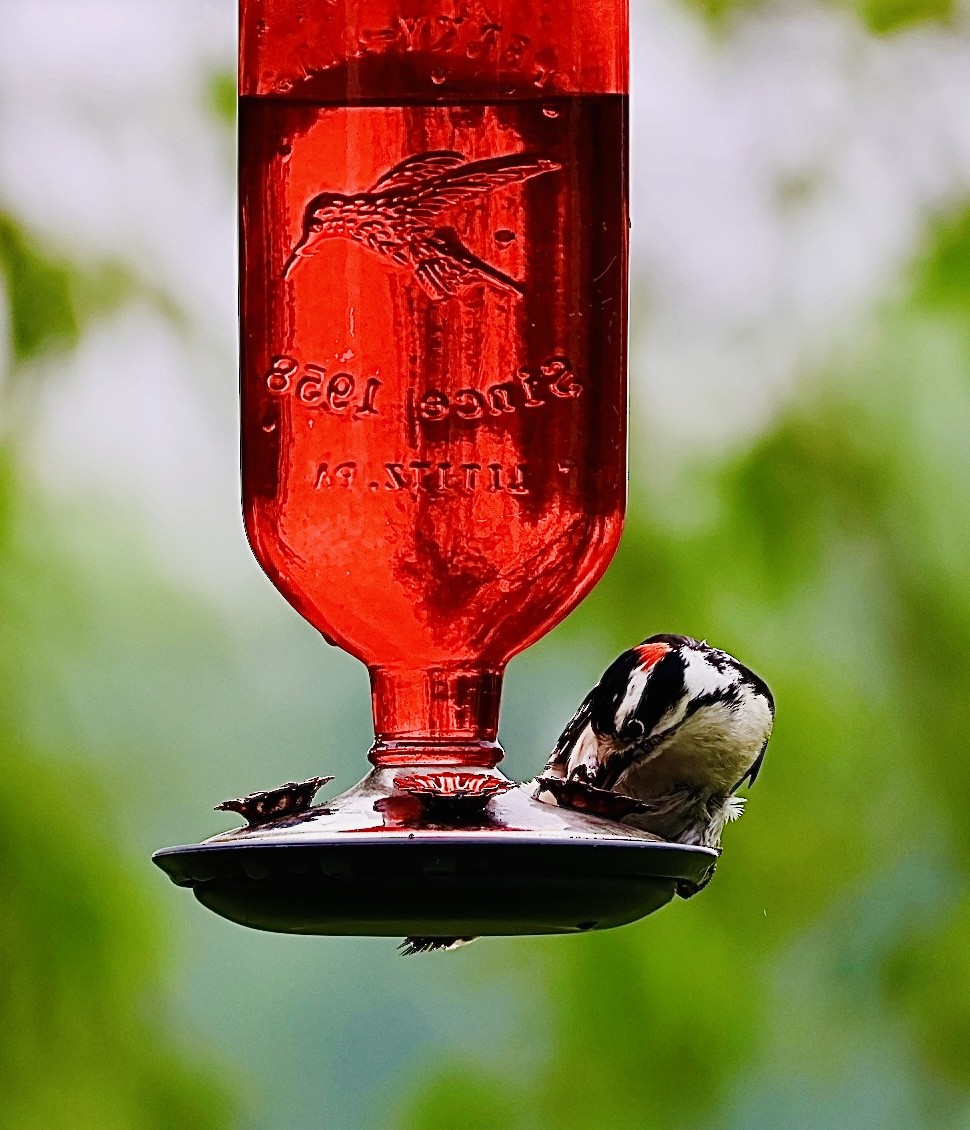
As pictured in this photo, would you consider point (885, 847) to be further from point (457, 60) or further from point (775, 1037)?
point (457, 60)

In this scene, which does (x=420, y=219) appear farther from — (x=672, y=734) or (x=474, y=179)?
(x=672, y=734)

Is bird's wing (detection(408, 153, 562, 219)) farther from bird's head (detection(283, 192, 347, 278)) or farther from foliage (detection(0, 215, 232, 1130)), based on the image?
foliage (detection(0, 215, 232, 1130))

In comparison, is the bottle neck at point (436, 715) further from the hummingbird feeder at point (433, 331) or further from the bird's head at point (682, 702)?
the bird's head at point (682, 702)

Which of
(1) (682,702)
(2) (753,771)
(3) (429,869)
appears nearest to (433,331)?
(3) (429,869)

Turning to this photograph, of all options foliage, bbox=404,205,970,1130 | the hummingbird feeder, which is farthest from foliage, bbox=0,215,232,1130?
the hummingbird feeder

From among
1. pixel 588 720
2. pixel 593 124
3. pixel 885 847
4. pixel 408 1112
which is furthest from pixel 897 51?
pixel 593 124

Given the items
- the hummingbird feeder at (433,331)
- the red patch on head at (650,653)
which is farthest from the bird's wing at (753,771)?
the hummingbird feeder at (433,331)
